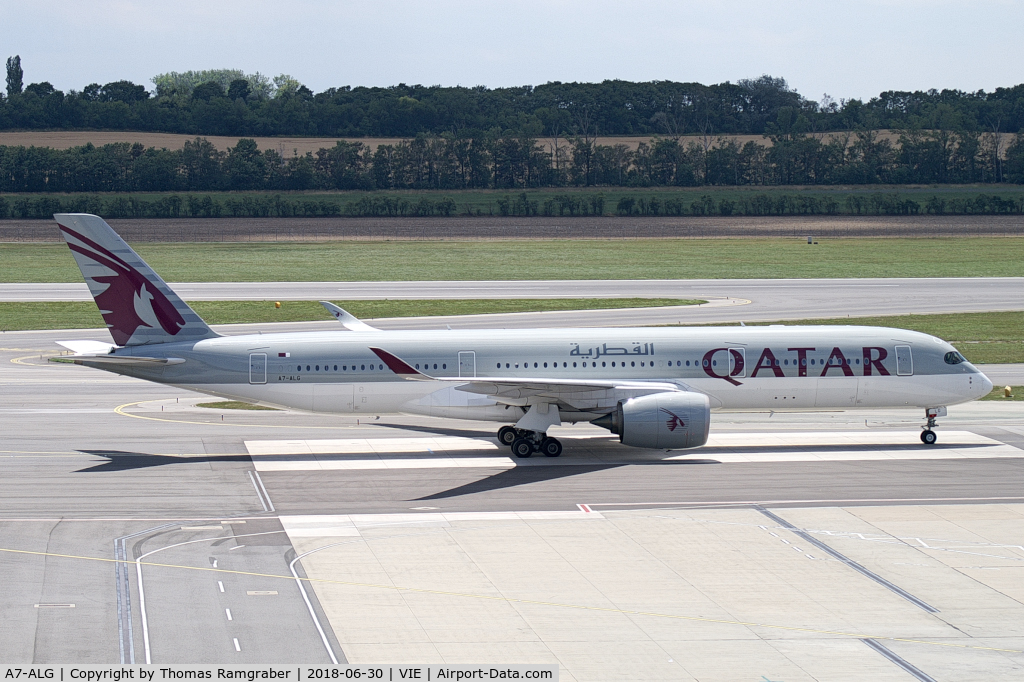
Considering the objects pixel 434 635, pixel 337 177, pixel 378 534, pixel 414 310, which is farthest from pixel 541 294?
pixel 337 177

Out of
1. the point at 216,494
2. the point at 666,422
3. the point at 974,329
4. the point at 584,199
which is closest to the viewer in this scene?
the point at 216,494

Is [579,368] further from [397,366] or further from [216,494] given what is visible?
[216,494]

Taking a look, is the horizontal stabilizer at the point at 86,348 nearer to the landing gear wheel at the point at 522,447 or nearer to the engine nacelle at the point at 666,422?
the landing gear wheel at the point at 522,447

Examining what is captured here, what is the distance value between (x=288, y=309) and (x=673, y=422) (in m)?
45.8

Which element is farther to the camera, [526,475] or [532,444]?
[532,444]

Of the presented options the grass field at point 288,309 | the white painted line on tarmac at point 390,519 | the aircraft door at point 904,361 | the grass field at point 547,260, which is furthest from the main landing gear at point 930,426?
the grass field at point 547,260

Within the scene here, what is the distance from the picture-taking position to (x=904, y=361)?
37.8 m

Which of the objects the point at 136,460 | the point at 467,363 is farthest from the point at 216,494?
the point at 467,363

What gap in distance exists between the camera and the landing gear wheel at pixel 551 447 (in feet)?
118

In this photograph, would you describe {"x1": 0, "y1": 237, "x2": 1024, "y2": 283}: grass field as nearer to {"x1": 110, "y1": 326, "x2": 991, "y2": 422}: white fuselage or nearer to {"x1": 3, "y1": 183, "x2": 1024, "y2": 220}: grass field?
{"x1": 3, "y1": 183, "x2": 1024, "y2": 220}: grass field

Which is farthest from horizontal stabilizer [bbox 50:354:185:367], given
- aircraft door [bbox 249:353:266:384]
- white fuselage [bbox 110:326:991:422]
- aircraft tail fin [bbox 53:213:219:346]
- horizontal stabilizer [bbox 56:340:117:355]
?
aircraft door [bbox 249:353:266:384]

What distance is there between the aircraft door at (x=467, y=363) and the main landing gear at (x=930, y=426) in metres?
15.6

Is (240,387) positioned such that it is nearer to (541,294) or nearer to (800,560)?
(800,560)

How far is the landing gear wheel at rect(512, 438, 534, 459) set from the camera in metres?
36.0
